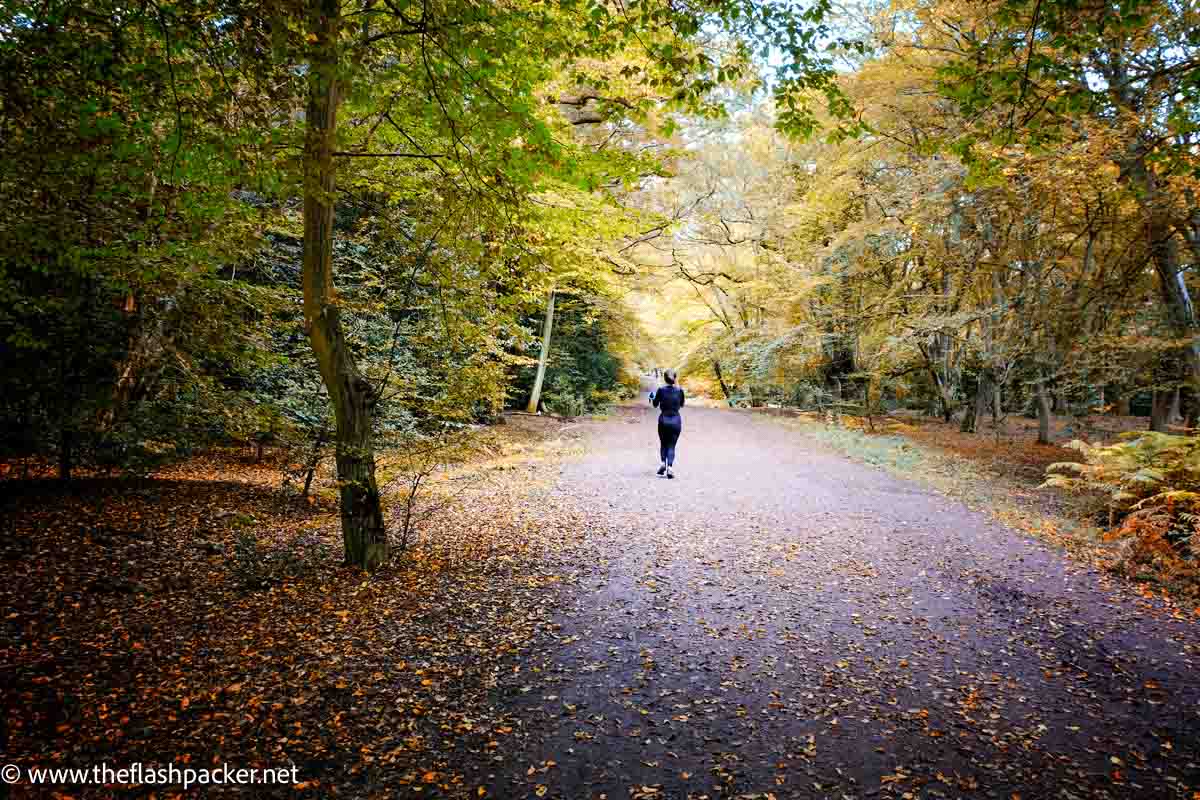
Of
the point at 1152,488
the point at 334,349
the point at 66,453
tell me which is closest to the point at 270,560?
the point at 334,349

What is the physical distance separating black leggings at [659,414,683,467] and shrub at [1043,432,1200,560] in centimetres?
545

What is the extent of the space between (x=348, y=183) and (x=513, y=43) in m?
2.74

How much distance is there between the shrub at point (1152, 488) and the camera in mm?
5945

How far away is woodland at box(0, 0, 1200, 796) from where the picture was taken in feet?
12.5

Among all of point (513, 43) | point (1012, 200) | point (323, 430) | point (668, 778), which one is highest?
point (1012, 200)

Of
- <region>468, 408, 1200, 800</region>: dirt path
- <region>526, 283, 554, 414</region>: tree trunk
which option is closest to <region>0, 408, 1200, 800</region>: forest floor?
<region>468, 408, 1200, 800</region>: dirt path

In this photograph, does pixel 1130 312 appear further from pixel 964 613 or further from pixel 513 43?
pixel 513 43

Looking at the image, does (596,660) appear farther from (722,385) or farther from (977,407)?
(722,385)

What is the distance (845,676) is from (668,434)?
650 centimetres

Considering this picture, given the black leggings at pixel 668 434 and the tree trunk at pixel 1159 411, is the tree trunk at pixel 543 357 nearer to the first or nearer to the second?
the black leggings at pixel 668 434

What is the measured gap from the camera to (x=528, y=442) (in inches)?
556

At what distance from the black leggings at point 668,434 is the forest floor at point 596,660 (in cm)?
321

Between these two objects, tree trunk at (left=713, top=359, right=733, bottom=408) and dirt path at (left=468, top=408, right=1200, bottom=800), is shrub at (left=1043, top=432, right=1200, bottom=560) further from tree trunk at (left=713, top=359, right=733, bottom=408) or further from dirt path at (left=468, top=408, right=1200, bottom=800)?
tree trunk at (left=713, top=359, right=733, bottom=408)

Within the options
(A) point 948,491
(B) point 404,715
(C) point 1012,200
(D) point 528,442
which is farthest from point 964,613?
(D) point 528,442
